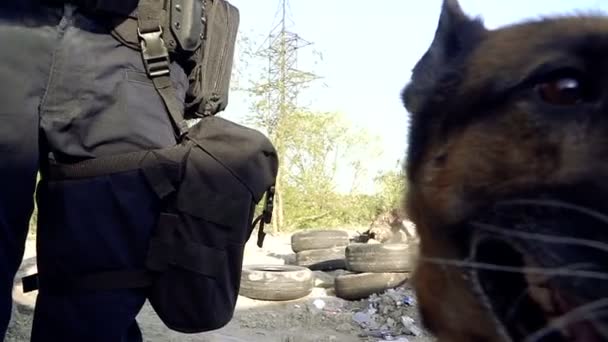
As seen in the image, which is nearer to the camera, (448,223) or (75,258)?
(448,223)

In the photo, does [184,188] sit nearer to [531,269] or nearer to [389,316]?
[531,269]

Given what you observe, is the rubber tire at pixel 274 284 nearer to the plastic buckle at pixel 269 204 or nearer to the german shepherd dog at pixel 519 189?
the plastic buckle at pixel 269 204

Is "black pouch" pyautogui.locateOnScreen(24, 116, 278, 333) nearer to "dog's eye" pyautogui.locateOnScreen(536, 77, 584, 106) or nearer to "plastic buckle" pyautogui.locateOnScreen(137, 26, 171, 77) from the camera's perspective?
"plastic buckle" pyautogui.locateOnScreen(137, 26, 171, 77)

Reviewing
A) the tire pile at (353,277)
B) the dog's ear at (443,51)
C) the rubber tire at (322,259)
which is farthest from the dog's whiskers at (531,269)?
the rubber tire at (322,259)

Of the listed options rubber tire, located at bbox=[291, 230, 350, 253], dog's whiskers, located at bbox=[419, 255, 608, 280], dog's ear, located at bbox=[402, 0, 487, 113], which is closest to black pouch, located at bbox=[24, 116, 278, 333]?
dog's ear, located at bbox=[402, 0, 487, 113]

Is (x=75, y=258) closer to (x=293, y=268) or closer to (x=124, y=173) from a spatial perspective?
(x=124, y=173)

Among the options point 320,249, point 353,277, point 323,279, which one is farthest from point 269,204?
point 320,249

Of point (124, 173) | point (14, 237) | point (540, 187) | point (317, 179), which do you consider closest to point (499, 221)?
point (540, 187)

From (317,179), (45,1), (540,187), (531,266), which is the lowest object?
(317,179)

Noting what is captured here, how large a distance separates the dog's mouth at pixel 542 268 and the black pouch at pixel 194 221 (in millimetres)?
1151

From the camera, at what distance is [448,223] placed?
173 centimetres

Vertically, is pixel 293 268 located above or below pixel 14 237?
below

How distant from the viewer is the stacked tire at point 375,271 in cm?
635

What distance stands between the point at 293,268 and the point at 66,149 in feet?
14.7
